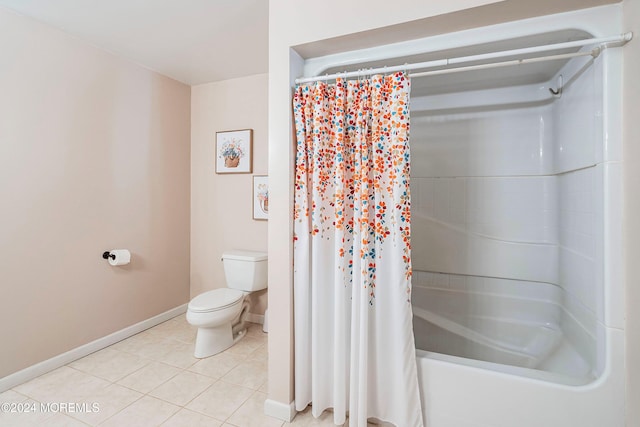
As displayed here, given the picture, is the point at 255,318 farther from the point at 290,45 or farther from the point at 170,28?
the point at 170,28

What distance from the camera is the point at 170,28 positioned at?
84.4 inches

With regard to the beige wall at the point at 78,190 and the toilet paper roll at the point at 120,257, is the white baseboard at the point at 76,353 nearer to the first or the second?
the beige wall at the point at 78,190

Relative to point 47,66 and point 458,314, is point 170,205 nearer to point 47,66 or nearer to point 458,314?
point 47,66

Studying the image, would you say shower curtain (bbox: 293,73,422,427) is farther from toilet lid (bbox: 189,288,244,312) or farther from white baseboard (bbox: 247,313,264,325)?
white baseboard (bbox: 247,313,264,325)

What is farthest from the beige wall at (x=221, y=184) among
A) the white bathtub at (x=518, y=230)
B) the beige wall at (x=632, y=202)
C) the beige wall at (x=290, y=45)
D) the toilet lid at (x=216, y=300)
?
the beige wall at (x=632, y=202)

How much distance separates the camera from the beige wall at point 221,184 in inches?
117

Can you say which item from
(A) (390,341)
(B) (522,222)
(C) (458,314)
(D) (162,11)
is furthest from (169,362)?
(B) (522,222)

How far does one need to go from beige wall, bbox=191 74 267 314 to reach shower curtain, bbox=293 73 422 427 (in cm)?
140

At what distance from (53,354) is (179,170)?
1845 mm

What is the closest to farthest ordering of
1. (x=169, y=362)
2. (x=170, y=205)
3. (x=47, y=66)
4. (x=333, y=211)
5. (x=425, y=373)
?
(x=425, y=373), (x=333, y=211), (x=47, y=66), (x=169, y=362), (x=170, y=205)

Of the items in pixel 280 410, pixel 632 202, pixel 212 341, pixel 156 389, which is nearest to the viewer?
pixel 632 202

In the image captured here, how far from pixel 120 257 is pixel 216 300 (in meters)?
0.91

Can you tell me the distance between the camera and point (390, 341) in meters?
1.52

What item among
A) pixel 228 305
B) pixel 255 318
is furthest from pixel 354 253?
pixel 255 318
